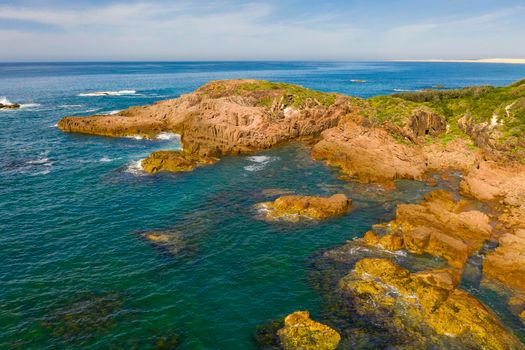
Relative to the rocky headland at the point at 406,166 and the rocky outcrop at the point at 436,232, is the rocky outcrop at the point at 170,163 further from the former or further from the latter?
the rocky outcrop at the point at 436,232

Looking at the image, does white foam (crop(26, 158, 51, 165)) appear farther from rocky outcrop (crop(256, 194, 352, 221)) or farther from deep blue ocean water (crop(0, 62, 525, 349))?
rocky outcrop (crop(256, 194, 352, 221))

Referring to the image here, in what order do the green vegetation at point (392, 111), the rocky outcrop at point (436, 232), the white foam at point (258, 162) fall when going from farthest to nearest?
the green vegetation at point (392, 111)
the white foam at point (258, 162)
the rocky outcrop at point (436, 232)

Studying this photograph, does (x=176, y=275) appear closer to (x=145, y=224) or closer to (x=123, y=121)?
(x=145, y=224)

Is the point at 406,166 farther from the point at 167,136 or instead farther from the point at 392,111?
the point at 167,136

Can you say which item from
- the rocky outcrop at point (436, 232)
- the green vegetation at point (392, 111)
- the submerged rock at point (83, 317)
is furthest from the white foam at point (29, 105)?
the rocky outcrop at point (436, 232)

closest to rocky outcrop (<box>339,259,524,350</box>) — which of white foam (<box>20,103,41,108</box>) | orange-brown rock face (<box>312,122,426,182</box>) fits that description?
orange-brown rock face (<box>312,122,426,182</box>)

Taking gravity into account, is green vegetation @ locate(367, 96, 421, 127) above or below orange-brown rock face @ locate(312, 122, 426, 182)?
above
